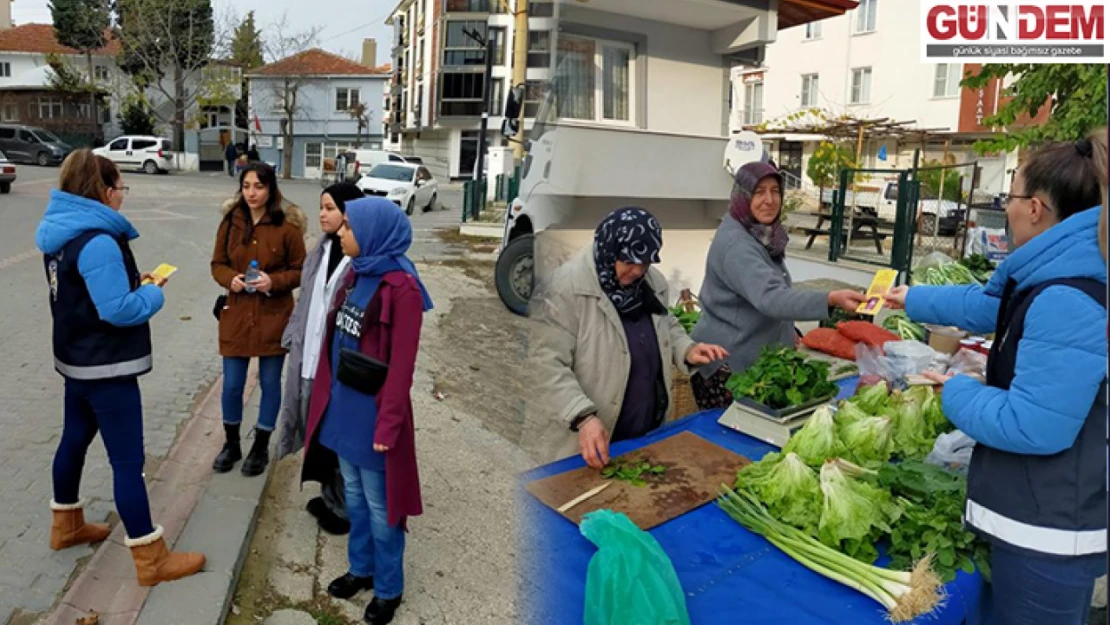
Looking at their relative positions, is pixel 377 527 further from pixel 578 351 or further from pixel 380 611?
pixel 578 351

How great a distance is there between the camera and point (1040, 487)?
1.54 metres

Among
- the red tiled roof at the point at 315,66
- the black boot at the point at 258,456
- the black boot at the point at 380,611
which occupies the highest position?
the red tiled roof at the point at 315,66

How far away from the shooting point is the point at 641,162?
3.14 meters

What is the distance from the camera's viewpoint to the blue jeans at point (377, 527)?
2436 mm

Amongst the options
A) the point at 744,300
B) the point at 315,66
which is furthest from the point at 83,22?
the point at 744,300

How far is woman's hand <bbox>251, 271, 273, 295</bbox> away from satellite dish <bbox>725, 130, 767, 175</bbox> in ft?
6.50

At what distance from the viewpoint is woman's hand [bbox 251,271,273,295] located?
318cm

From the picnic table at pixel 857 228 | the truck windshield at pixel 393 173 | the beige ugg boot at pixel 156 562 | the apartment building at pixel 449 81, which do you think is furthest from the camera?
the apartment building at pixel 449 81

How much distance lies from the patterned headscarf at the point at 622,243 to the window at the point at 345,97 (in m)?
37.6

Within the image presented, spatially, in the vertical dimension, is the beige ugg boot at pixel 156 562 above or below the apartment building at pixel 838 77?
below

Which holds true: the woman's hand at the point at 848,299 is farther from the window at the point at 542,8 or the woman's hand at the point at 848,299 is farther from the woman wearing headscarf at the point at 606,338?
the window at the point at 542,8

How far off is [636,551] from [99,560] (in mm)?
2089

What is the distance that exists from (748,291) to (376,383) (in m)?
1.21

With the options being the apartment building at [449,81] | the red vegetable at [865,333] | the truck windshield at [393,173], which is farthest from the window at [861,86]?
the apartment building at [449,81]
